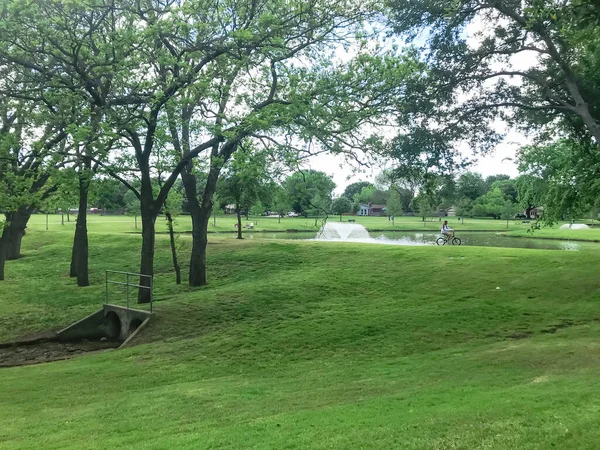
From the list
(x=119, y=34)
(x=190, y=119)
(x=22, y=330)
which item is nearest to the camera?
(x=119, y=34)

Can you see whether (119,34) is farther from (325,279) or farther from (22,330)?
(325,279)

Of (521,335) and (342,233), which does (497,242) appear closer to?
(342,233)

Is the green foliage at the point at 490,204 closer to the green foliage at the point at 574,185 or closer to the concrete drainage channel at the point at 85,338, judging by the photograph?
the green foliage at the point at 574,185

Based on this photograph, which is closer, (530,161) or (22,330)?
(22,330)

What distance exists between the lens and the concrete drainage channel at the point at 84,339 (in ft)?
43.3

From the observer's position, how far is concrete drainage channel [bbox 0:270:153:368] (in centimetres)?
1324

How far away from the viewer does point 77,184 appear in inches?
558

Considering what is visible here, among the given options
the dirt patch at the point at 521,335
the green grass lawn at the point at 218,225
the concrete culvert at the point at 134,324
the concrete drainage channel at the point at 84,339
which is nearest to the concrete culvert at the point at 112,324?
the concrete drainage channel at the point at 84,339

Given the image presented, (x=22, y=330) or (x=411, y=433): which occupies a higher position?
(x=411, y=433)

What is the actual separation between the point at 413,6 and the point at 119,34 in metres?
8.15

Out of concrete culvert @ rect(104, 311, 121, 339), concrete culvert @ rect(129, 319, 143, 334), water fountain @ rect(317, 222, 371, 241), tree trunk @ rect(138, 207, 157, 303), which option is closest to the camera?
concrete culvert @ rect(129, 319, 143, 334)

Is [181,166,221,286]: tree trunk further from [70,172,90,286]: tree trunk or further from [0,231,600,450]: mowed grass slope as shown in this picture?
[70,172,90,286]: tree trunk

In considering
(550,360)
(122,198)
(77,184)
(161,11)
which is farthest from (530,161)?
(122,198)

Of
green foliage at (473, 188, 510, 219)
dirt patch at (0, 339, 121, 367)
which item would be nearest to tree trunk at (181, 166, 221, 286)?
dirt patch at (0, 339, 121, 367)
